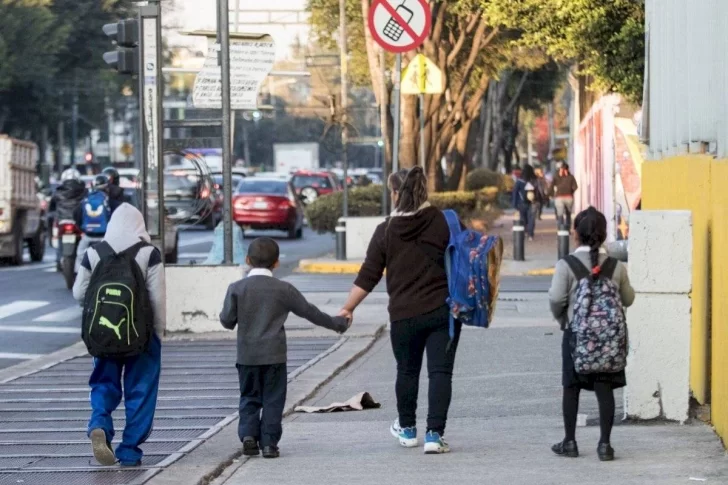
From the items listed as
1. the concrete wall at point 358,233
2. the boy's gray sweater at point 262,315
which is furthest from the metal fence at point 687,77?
the concrete wall at point 358,233

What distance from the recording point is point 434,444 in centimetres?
870

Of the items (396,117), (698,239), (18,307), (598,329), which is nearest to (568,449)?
(598,329)

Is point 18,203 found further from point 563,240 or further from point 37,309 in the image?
point 563,240

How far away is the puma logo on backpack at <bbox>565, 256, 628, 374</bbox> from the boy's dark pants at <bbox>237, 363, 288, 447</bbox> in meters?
1.64

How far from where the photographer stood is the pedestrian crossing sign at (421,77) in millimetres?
22281

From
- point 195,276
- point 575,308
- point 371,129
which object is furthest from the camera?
point 371,129

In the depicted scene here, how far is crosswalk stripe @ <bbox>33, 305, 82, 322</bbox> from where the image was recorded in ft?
60.1

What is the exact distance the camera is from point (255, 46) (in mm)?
17812

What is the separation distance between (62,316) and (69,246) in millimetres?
3119

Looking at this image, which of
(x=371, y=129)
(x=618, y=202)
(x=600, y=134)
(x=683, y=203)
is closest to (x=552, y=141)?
(x=371, y=129)

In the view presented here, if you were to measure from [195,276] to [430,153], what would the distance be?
18.1 meters

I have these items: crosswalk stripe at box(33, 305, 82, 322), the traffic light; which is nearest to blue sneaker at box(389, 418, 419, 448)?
the traffic light

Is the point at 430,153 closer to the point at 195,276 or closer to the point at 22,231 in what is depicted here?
the point at 22,231

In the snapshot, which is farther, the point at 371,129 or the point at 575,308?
the point at 371,129
